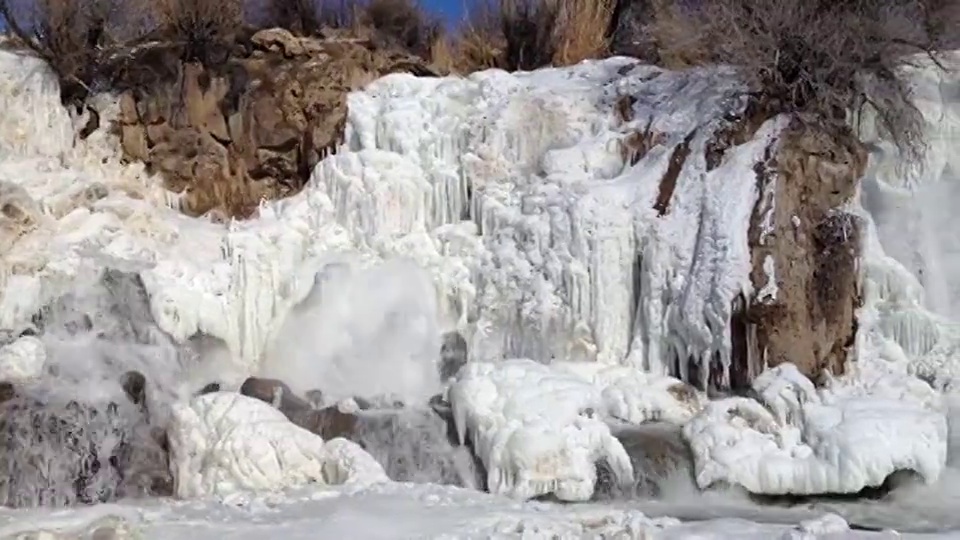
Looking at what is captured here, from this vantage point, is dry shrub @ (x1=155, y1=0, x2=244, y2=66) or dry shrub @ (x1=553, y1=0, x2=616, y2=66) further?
dry shrub @ (x1=553, y1=0, x2=616, y2=66)

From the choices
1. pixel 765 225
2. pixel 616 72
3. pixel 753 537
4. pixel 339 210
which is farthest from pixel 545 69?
pixel 753 537

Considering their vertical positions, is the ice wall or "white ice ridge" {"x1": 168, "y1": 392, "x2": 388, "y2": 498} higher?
the ice wall

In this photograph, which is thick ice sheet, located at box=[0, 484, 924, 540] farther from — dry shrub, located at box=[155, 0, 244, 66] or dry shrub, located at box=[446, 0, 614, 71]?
dry shrub, located at box=[446, 0, 614, 71]

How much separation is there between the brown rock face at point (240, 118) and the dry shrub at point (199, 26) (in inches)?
10.0

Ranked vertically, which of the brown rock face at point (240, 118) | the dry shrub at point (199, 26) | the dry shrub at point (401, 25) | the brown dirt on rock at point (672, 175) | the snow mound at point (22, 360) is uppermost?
the dry shrub at point (401, 25)

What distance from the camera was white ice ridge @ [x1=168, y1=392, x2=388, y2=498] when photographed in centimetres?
911

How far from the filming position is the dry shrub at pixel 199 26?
14734mm

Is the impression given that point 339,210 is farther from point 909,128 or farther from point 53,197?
point 909,128

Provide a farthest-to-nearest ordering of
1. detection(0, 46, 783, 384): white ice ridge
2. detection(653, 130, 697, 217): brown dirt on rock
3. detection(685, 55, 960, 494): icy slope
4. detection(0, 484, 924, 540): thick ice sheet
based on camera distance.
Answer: detection(653, 130, 697, 217): brown dirt on rock
detection(0, 46, 783, 384): white ice ridge
detection(685, 55, 960, 494): icy slope
detection(0, 484, 924, 540): thick ice sheet

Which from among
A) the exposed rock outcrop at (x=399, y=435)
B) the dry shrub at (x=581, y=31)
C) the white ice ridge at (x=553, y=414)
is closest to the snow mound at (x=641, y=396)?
the white ice ridge at (x=553, y=414)

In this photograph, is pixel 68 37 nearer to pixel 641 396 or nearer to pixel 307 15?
pixel 307 15

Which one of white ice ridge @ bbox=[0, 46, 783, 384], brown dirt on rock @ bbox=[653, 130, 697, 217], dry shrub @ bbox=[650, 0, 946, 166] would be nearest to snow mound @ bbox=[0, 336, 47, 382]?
white ice ridge @ bbox=[0, 46, 783, 384]

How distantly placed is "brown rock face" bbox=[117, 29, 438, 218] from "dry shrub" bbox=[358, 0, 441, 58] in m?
2.05

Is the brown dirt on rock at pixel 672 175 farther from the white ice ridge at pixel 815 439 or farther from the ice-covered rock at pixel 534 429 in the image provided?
the white ice ridge at pixel 815 439
